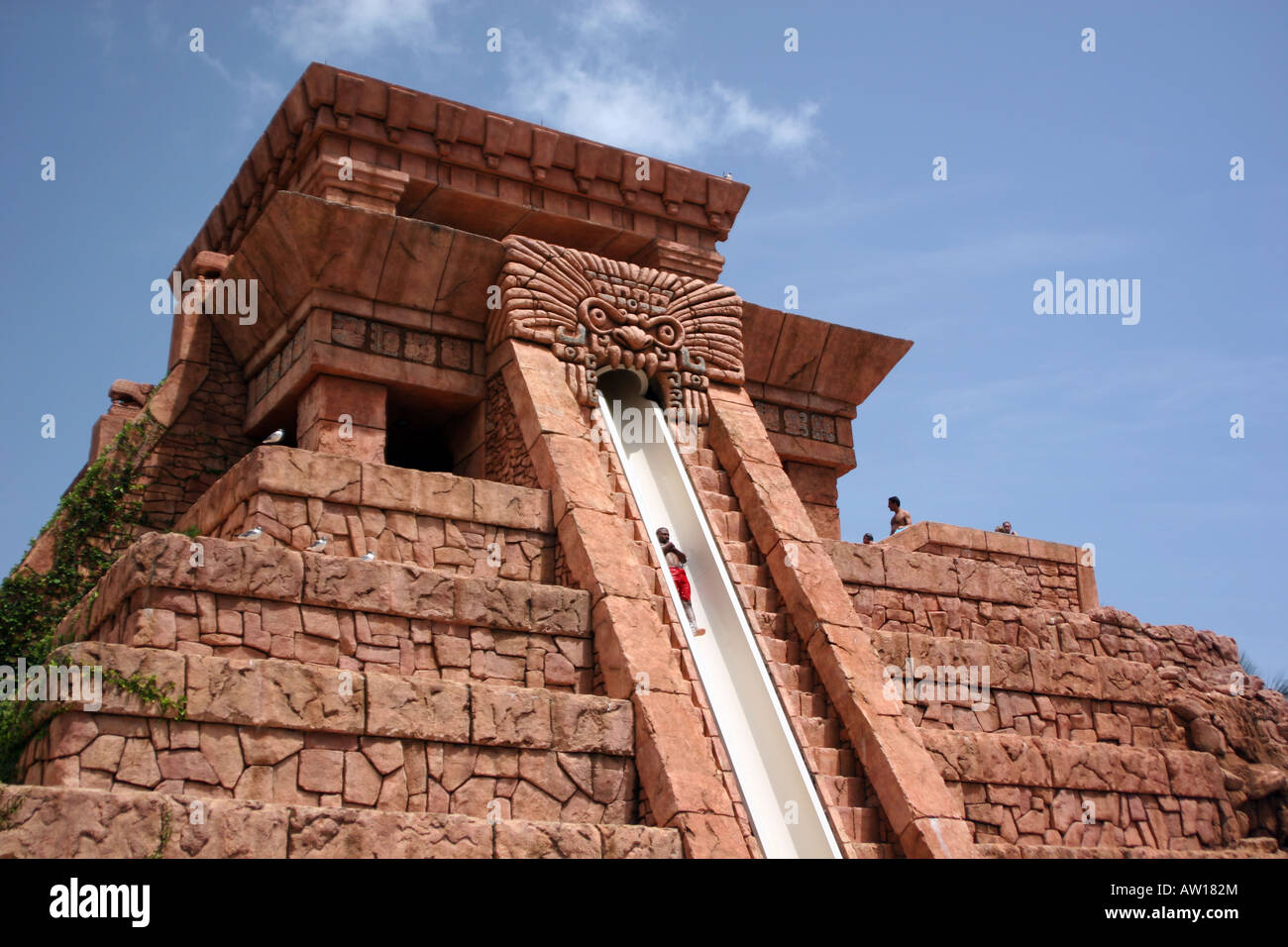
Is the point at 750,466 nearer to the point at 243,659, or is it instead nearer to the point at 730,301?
the point at 730,301

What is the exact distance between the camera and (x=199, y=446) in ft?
40.4

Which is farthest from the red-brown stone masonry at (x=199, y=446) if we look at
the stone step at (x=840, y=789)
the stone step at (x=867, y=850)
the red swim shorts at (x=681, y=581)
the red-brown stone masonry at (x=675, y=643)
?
the stone step at (x=867, y=850)

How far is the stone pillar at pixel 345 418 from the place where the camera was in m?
11.1

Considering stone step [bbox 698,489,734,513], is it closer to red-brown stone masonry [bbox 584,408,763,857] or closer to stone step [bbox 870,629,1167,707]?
red-brown stone masonry [bbox 584,408,763,857]

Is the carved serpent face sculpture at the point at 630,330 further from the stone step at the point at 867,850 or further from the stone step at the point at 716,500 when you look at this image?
the stone step at the point at 867,850

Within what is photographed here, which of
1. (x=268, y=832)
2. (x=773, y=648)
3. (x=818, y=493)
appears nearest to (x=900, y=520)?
(x=818, y=493)

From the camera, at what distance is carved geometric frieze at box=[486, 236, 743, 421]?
11.4 metres

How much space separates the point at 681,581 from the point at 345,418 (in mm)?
2982

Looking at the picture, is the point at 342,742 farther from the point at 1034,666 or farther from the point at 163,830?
the point at 1034,666

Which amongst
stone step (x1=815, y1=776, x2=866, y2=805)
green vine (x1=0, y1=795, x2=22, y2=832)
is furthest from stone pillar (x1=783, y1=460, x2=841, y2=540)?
green vine (x1=0, y1=795, x2=22, y2=832)

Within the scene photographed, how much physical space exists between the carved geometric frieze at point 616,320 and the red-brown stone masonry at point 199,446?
257 cm

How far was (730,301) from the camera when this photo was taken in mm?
12453
